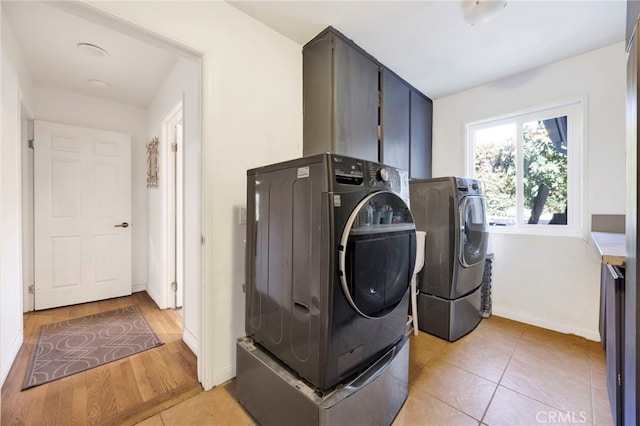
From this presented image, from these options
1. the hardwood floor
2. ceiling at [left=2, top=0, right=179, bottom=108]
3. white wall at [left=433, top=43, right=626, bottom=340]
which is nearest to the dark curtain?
white wall at [left=433, top=43, right=626, bottom=340]

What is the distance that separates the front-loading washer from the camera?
102 centimetres

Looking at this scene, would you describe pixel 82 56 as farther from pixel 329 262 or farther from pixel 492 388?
pixel 492 388

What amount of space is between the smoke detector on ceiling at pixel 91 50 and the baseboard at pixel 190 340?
7.90 ft

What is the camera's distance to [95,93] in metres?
3.00

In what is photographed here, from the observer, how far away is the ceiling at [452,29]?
169 cm

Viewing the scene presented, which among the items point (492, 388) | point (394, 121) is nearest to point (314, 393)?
point (492, 388)

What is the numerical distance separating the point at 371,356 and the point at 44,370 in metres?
2.14

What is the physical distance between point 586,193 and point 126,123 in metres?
4.87

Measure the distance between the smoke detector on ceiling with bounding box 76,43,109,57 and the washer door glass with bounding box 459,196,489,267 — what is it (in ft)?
10.6

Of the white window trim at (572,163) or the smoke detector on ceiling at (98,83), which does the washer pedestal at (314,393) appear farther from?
the smoke detector on ceiling at (98,83)

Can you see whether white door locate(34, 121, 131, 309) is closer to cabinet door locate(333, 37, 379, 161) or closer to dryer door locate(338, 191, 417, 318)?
cabinet door locate(333, 37, 379, 161)

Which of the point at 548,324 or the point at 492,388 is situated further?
the point at 548,324

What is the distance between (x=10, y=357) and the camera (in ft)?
5.80

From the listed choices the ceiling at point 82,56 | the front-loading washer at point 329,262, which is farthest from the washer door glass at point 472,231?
the ceiling at point 82,56
